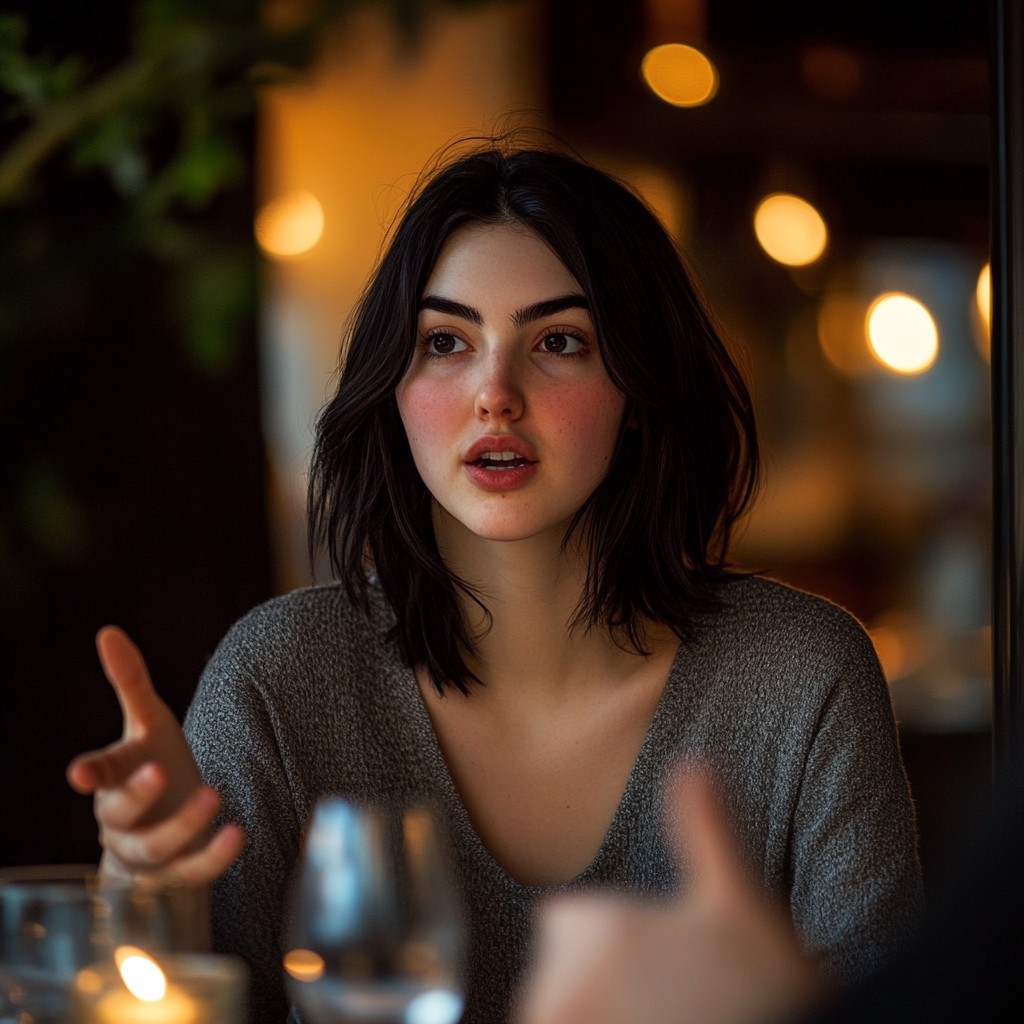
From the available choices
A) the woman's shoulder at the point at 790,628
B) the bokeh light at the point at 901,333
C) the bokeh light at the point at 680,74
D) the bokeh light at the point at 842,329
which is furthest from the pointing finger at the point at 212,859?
the bokeh light at the point at 842,329

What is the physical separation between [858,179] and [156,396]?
2.68 meters

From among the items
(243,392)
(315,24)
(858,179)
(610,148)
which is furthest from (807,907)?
(858,179)

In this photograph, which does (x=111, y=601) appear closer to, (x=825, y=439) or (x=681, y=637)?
(x=681, y=637)

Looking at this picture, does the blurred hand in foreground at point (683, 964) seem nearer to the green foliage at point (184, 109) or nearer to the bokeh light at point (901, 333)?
the green foliage at point (184, 109)

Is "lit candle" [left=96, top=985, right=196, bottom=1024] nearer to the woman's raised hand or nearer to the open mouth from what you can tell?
the woman's raised hand

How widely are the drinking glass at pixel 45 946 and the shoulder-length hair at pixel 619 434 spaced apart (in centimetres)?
70

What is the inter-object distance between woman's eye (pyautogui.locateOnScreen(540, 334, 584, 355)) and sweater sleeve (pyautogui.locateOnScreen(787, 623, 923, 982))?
404 millimetres

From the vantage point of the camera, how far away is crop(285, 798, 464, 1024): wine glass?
54cm

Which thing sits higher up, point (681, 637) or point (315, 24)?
point (315, 24)

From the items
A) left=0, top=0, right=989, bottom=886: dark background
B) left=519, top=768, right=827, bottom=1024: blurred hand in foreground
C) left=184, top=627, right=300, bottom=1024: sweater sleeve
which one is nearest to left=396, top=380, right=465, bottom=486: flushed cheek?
left=184, top=627, right=300, bottom=1024: sweater sleeve

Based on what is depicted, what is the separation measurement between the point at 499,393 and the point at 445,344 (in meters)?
0.11

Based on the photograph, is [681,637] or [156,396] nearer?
[681,637]

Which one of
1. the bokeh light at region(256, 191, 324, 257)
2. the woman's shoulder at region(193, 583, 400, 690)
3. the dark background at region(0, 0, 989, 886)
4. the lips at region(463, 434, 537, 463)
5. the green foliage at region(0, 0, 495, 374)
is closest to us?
the lips at region(463, 434, 537, 463)

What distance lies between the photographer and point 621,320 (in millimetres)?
1194
